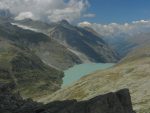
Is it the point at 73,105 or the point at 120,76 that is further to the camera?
the point at 120,76

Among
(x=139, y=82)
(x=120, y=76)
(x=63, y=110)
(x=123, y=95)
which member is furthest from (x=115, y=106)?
(x=120, y=76)

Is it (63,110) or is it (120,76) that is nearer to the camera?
(63,110)

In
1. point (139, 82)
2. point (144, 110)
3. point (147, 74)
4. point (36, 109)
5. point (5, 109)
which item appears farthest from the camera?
point (147, 74)

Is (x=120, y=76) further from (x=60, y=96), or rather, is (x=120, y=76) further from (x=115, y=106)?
(x=115, y=106)

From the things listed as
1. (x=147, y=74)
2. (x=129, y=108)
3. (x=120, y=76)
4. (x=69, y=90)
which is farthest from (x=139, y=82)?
(x=129, y=108)

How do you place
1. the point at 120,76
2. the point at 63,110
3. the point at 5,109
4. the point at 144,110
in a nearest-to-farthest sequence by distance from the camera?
the point at 63,110, the point at 5,109, the point at 144,110, the point at 120,76

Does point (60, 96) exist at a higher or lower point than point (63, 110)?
lower

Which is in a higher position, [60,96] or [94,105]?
[94,105]

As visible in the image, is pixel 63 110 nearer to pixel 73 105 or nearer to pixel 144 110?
pixel 73 105

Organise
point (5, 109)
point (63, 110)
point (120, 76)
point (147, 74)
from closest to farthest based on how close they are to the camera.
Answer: point (63, 110)
point (5, 109)
point (147, 74)
point (120, 76)
